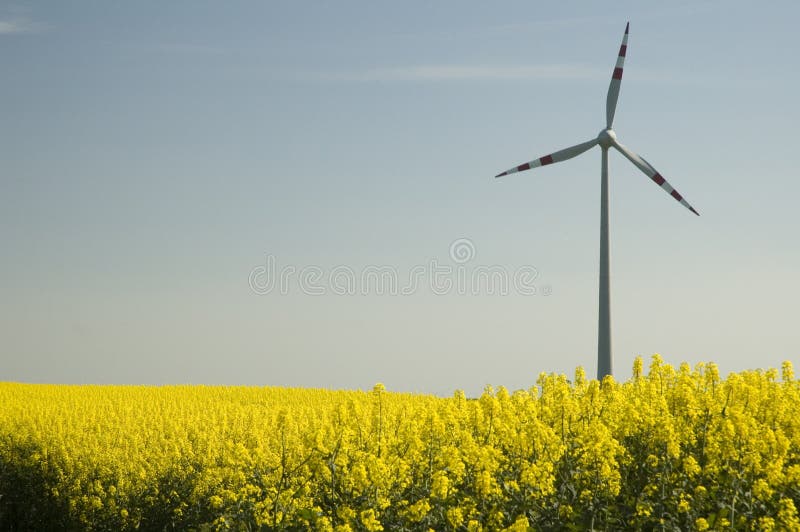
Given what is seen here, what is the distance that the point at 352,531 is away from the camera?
28.5 ft

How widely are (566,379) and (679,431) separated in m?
2.42

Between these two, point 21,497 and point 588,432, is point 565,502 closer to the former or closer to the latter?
point 588,432

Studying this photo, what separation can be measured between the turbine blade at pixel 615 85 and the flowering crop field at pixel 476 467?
1787 centimetres

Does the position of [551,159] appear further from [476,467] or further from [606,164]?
[476,467]

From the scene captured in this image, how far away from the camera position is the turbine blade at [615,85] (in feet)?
101

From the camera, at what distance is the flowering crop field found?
877 centimetres

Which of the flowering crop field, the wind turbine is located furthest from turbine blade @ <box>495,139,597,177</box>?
the flowering crop field

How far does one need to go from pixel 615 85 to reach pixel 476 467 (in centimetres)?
2504

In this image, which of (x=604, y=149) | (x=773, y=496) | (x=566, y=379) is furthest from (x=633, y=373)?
(x=604, y=149)

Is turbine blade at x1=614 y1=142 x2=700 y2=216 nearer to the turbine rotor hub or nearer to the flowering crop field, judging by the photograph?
the turbine rotor hub

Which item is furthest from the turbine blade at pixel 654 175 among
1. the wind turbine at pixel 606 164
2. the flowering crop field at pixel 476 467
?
the flowering crop field at pixel 476 467

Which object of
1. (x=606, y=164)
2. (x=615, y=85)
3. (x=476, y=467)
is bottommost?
(x=476, y=467)

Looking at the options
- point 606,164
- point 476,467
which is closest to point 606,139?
point 606,164

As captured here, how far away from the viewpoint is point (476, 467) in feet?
30.0
